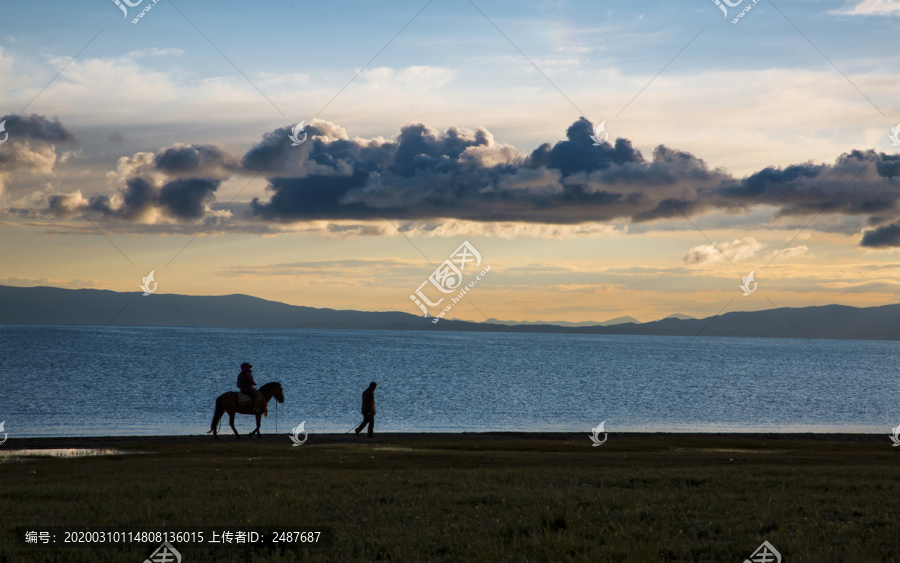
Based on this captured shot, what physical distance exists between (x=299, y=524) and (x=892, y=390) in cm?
11851

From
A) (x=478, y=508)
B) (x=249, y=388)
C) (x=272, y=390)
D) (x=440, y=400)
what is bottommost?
(x=478, y=508)

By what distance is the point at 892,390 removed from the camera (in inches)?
4161

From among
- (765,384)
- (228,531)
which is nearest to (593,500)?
(228,531)

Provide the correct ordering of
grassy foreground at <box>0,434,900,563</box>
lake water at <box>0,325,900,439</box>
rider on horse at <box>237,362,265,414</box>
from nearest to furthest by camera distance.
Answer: grassy foreground at <box>0,434,900,563</box>, rider on horse at <box>237,362,265,414</box>, lake water at <box>0,325,900,439</box>

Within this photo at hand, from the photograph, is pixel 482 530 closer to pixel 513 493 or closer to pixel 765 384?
pixel 513 493
